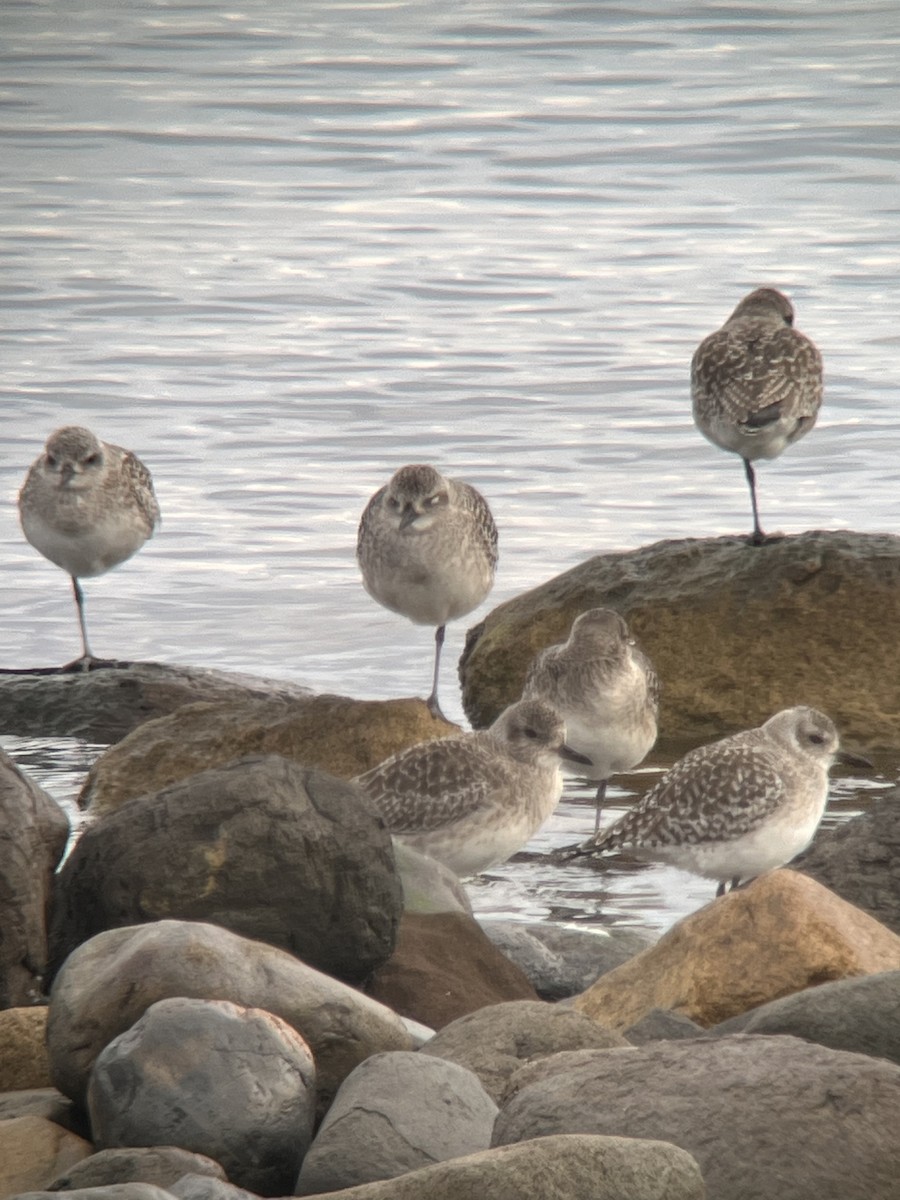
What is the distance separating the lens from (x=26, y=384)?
23531 millimetres

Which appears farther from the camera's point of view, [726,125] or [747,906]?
[726,125]

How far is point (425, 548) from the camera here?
12.6m

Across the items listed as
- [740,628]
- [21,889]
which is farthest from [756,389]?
[21,889]

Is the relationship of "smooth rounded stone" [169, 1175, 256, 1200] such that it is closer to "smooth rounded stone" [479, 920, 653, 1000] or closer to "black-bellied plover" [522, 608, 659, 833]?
"smooth rounded stone" [479, 920, 653, 1000]

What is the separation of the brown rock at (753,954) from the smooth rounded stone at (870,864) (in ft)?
2.75

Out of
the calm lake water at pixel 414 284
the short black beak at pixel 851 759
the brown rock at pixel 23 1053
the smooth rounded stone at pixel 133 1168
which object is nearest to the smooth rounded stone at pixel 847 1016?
the smooth rounded stone at pixel 133 1168

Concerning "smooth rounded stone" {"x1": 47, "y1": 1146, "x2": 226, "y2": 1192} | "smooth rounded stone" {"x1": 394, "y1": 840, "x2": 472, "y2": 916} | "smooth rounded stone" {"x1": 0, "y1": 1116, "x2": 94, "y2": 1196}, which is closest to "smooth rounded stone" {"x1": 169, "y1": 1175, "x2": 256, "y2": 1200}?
"smooth rounded stone" {"x1": 47, "y1": 1146, "x2": 226, "y2": 1192}

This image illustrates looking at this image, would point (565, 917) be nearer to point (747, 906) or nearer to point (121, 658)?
point (747, 906)

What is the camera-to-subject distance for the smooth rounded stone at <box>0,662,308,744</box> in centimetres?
1255

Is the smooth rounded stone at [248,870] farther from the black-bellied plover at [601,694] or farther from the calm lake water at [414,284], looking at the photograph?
the black-bellied plover at [601,694]

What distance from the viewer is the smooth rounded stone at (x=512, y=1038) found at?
6477mm

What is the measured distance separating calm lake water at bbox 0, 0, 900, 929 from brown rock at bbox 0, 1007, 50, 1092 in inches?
125

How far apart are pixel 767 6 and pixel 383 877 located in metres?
44.4

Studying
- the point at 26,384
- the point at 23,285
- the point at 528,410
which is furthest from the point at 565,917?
the point at 23,285
